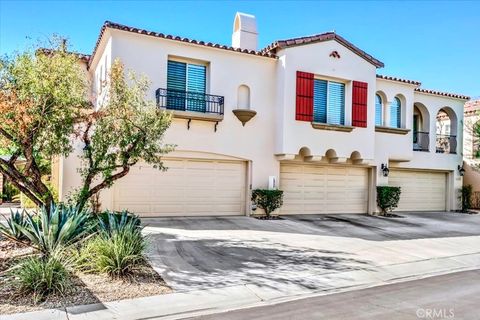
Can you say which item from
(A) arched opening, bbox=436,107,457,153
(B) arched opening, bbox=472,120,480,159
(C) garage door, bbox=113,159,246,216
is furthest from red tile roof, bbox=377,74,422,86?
(C) garage door, bbox=113,159,246,216

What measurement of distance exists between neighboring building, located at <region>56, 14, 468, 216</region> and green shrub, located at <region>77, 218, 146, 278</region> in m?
6.16

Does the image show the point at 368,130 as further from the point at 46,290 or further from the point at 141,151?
the point at 46,290

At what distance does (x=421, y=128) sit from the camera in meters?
21.2

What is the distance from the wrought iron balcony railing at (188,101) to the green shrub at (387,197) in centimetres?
854

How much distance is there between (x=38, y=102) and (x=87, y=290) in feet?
14.2

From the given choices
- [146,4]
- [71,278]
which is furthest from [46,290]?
[146,4]

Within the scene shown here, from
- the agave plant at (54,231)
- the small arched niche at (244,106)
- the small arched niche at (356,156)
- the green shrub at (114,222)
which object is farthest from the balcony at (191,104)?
the agave plant at (54,231)

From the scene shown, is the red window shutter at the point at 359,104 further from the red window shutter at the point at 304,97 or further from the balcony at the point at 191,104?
the balcony at the point at 191,104

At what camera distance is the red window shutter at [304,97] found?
15969mm

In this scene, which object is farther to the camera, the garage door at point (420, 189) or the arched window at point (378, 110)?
the garage door at point (420, 189)

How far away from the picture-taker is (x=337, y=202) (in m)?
18.1

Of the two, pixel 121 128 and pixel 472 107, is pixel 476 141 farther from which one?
pixel 121 128

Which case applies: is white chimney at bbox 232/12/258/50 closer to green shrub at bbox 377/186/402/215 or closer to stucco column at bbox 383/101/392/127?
stucco column at bbox 383/101/392/127

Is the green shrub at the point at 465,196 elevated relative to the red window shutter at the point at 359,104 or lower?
lower
